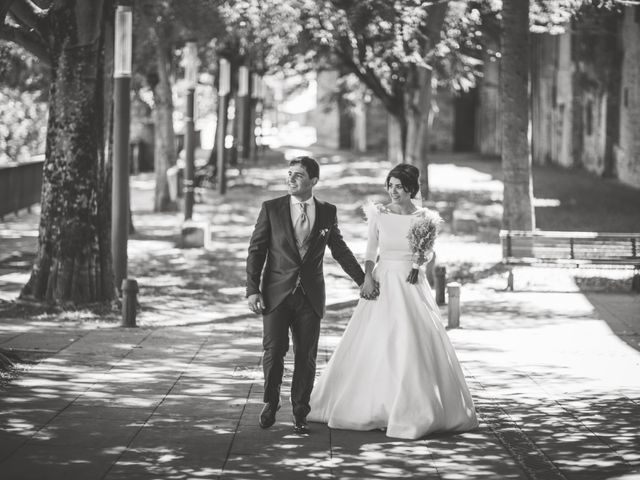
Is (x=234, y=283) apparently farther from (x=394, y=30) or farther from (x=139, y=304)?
(x=394, y=30)

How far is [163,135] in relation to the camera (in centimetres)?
2862

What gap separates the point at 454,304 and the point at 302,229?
18.6 feet

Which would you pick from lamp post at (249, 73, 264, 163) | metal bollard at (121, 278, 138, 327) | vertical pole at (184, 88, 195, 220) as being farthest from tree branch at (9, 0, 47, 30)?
lamp post at (249, 73, 264, 163)

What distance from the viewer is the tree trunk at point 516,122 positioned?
763 inches

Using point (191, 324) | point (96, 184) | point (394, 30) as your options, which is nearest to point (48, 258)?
point (96, 184)

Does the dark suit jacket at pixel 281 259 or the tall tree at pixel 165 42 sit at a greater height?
the tall tree at pixel 165 42

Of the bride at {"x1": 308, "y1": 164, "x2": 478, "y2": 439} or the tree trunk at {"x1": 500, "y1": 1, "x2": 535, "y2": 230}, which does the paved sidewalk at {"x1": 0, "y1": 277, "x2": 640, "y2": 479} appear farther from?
the tree trunk at {"x1": 500, "y1": 1, "x2": 535, "y2": 230}

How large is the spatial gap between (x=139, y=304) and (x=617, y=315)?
569 centimetres

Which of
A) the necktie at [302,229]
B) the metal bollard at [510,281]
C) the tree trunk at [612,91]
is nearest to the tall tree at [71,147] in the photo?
the metal bollard at [510,281]

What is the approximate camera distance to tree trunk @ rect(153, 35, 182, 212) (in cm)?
2831

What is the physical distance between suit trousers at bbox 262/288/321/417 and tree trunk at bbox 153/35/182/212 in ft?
67.7

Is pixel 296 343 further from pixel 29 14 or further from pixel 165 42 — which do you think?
pixel 165 42

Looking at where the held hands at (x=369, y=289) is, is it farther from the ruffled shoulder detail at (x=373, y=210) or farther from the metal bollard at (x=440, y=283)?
the metal bollard at (x=440, y=283)

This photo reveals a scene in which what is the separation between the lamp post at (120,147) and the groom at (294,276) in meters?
6.90
